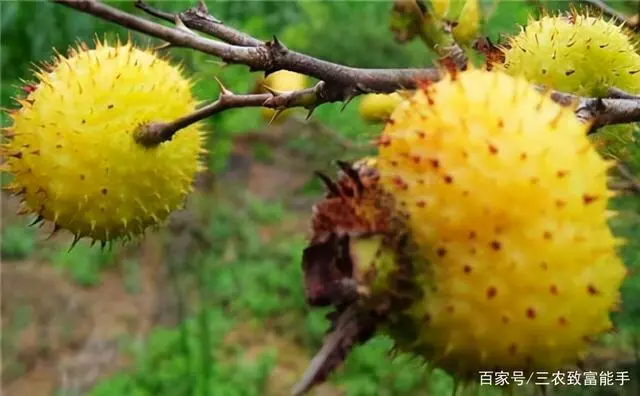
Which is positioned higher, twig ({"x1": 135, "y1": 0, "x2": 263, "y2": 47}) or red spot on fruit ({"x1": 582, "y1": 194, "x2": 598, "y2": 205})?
twig ({"x1": 135, "y1": 0, "x2": 263, "y2": 47})

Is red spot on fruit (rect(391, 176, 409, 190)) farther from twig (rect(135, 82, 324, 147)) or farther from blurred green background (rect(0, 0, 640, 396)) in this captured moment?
blurred green background (rect(0, 0, 640, 396))

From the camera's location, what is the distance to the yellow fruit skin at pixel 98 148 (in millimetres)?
1124

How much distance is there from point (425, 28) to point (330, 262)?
88cm

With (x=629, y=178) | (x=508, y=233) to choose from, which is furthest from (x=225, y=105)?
(x=629, y=178)

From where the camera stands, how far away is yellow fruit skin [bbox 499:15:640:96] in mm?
1184

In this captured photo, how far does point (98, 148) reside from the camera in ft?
3.67

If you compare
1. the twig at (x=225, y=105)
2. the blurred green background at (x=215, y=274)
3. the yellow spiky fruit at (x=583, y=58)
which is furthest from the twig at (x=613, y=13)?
the blurred green background at (x=215, y=274)

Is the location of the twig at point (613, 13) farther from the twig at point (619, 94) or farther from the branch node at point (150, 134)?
the branch node at point (150, 134)

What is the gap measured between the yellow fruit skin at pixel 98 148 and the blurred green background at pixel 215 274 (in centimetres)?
107

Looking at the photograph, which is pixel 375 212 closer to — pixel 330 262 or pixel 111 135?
pixel 330 262

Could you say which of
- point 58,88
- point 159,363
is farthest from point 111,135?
point 159,363

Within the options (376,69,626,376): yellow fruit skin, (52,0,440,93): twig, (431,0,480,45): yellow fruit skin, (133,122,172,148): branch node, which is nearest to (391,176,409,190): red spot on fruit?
(376,69,626,376): yellow fruit skin

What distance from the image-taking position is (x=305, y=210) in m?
5.13

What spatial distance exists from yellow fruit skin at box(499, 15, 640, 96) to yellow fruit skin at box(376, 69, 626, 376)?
1.23ft
